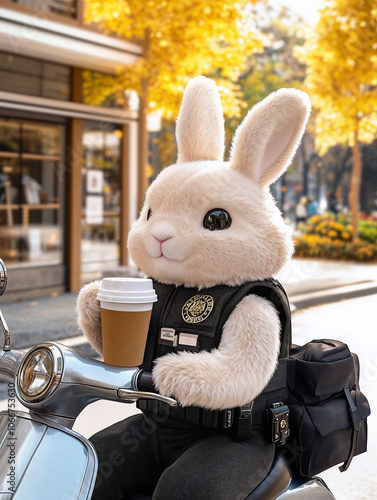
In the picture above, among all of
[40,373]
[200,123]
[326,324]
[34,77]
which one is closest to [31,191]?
[34,77]

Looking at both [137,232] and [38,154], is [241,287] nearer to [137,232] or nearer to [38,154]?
[137,232]

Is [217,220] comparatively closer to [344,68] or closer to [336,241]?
[344,68]

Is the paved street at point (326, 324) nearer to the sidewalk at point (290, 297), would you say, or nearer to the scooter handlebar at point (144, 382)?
the sidewalk at point (290, 297)

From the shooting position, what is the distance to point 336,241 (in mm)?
16922

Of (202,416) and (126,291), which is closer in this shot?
(126,291)

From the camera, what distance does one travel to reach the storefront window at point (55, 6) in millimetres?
8750

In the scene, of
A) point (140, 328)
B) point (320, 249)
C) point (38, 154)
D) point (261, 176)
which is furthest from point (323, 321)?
point (320, 249)

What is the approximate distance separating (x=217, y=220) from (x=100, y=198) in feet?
28.0

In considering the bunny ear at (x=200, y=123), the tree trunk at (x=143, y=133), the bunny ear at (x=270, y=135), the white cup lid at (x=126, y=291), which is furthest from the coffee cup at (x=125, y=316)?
the tree trunk at (x=143, y=133)

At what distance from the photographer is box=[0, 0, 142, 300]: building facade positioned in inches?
341

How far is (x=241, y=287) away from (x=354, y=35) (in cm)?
1437

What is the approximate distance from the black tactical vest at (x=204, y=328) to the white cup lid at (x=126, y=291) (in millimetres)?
396

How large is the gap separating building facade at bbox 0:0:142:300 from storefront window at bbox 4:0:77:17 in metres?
0.01

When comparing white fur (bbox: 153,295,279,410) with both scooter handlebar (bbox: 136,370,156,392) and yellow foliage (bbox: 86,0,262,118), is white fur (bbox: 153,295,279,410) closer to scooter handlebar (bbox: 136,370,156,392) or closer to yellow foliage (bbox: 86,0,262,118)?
scooter handlebar (bbox: 136,370,156,392)
